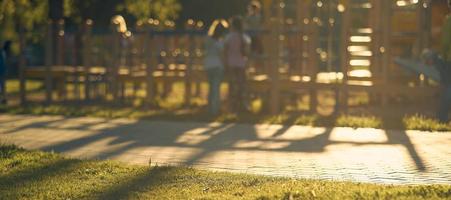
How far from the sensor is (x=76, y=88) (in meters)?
23.2

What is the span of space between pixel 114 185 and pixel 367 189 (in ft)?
7.67

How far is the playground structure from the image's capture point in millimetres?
18094

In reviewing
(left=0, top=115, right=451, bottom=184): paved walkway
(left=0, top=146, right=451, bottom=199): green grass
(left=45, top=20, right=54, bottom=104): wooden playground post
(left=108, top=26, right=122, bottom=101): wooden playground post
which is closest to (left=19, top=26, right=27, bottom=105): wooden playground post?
(left=45, top=20, right=54, bottom=104): wooden playground post

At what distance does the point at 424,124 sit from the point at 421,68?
3937mm

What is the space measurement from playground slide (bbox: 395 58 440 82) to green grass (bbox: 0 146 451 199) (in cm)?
779

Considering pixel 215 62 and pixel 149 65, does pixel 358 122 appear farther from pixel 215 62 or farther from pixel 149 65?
pixel 149 65

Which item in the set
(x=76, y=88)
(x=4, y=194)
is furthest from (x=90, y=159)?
(x=76, y=88)

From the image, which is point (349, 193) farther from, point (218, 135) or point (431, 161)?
point (218, 135)

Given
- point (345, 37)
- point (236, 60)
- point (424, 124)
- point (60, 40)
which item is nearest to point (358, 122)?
point (424, 124)

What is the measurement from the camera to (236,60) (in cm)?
1836

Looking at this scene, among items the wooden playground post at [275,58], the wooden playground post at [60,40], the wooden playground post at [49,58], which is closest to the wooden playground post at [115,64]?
the wooden playground post at [49,58]

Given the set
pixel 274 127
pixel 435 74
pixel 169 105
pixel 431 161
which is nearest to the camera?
pixel 431 161

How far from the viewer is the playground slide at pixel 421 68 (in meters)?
17.8

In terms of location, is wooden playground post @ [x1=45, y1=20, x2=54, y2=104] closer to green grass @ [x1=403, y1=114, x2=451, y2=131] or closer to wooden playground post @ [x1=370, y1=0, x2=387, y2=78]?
wooden playground post @ [x1=370, y1=0, x2=387, y2=78]
